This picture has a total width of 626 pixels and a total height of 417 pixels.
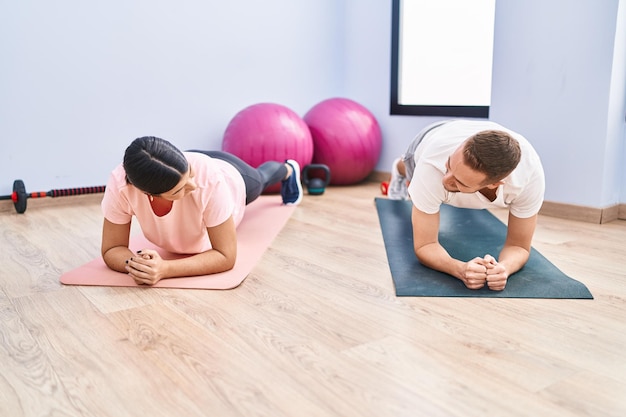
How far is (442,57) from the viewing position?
3912mm

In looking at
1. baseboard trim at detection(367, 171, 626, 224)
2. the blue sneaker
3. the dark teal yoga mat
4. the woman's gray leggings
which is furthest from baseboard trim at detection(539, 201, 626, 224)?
the woman's gray leggings

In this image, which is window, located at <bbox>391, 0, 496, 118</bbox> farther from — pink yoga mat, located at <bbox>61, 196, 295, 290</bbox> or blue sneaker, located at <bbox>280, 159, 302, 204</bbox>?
pink yoga mat, located at <bbox>61, 196, 295, 290</bbox>

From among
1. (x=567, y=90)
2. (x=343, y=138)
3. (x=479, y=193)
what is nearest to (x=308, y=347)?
(x=479, y=193)

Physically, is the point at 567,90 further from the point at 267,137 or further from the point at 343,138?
the point at 267,137

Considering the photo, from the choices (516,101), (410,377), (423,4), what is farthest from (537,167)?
(423,4)

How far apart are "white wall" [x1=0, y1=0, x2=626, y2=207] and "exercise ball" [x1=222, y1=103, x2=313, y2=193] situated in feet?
1.37

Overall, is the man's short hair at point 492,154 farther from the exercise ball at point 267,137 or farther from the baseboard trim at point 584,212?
the exercise ball at point 267,137

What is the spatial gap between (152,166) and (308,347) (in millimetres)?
670

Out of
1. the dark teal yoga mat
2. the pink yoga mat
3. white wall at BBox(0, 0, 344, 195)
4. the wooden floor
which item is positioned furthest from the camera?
white wall at BBox(0, 0, 344, 195)

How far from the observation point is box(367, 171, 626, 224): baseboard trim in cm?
282

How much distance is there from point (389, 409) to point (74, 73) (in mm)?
2977

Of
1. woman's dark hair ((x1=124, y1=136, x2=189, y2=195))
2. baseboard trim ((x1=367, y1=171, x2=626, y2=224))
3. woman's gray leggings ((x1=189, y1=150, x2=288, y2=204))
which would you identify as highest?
woman's dark hair ((x1=124, y1=136, x2=189, y2=195))

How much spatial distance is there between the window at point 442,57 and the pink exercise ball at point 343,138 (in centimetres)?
35

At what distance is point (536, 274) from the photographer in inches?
77.9
